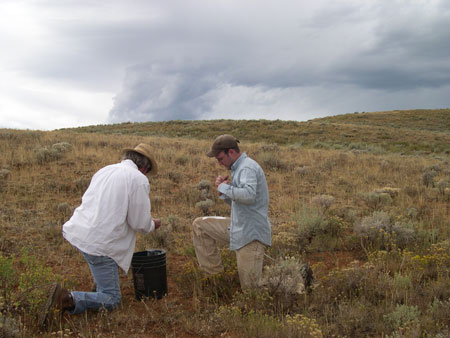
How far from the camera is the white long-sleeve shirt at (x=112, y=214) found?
161 inches

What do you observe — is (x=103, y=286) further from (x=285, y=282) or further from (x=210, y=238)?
(x=285, y=282)

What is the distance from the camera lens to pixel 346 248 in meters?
6.55

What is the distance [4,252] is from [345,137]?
27.3m

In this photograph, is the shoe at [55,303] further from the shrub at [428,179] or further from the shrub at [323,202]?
the shrub at [428,179]

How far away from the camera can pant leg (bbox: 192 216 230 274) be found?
508 centimetres

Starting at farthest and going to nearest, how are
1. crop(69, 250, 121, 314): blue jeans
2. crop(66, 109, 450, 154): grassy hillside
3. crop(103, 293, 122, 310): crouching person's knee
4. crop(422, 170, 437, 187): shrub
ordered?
crop(66, 109, 450, 154): grassy hillside, crop(422, 170, 437, 187): shrub, crop(103, 293, 122, 310): crouching person's knee, crop(69, 250, 121, 314): blue jeans

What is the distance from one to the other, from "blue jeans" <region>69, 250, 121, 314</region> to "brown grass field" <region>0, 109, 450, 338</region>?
137 millimetres

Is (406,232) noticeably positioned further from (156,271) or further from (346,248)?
(156,271)

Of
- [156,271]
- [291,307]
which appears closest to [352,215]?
[291,307]

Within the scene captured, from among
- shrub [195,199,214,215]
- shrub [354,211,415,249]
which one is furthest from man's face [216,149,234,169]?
shrub [195,199,214,215]

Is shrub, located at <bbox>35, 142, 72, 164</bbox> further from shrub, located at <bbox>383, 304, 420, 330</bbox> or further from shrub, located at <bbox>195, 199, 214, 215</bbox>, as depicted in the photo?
shrub, located at <bbox>383, 304, 420, 330</bbox>

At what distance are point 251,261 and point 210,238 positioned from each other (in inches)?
30.8

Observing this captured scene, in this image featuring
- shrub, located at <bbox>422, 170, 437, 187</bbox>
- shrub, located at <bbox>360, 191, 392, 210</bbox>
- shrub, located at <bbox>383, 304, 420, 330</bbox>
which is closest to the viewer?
shrub, located at <bbox>383, 304, 420, 330</bbox>

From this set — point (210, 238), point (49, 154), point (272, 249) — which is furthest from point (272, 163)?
point (210, 238)
